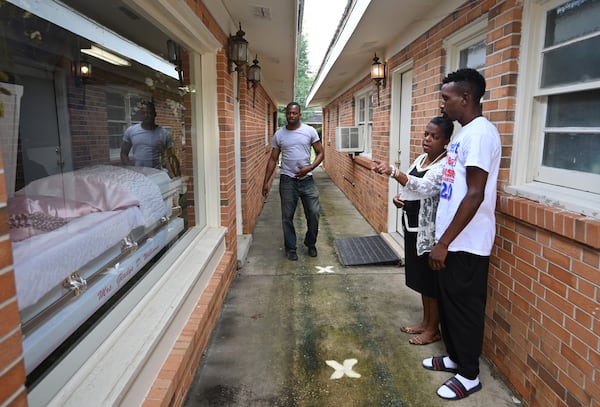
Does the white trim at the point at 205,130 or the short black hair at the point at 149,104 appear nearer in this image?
the short black hair at the point at 149,104

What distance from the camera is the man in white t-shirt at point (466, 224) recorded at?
2.05 meters

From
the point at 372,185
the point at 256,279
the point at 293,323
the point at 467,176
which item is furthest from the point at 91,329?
the point at 372,185

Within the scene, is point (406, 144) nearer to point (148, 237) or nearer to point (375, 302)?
point (375, 302)

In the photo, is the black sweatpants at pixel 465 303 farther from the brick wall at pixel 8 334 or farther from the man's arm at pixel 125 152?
the man's arm at pixel 125 152

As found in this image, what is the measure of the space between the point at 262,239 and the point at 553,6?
4.27m

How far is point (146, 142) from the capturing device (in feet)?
10.0

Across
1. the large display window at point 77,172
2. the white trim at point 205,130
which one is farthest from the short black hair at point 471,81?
the white trim at point 205,130

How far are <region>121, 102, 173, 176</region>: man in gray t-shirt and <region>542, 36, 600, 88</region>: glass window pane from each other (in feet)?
8.68

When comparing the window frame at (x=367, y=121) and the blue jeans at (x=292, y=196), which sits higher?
the window frame at (x=367, y=121)

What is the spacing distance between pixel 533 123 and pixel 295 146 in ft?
8.94

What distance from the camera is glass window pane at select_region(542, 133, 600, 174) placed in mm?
1954

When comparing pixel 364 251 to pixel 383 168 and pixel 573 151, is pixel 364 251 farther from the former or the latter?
pixel 573 151

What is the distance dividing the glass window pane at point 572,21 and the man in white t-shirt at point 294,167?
2.73m

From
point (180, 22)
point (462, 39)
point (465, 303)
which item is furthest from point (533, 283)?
point (180, 22)
